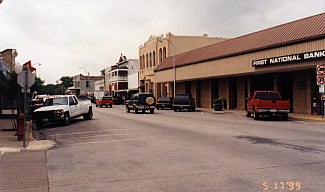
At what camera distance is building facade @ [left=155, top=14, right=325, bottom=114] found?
93.8 feet

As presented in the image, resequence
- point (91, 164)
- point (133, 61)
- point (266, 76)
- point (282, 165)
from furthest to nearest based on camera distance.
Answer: point (133, 61) < point (266, 76) < point (91, 164) < point (282, 165)

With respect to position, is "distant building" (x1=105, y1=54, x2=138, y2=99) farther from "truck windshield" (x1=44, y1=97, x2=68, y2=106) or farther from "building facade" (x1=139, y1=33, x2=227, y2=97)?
"truck windshield" (x1=44, y1=97, x2=68, y2=106)

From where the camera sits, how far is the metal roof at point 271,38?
28.7 metres

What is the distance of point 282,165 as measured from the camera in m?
9.55

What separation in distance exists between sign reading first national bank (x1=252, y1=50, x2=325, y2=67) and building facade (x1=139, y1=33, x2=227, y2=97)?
27.8m

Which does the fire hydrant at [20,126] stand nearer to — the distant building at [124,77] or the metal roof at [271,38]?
the metal roof at [271,38]

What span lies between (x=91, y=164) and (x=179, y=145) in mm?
3896

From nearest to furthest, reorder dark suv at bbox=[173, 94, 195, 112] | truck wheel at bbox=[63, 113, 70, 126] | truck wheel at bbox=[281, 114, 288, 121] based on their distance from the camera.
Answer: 1. truck wheel at bbox=[63, 113, 70, 126]
2. truck wheel at bbox=[281, 114, 288, 121]
3. dark suv at bbox=[173, 94, 195, 112]

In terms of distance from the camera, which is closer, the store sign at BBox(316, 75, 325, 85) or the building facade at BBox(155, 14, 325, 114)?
the store sign at BBox(316, 75, 325, 85)

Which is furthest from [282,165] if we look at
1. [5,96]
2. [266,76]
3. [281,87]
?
[266,76]

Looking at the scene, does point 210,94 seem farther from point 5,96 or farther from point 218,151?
point 218,151

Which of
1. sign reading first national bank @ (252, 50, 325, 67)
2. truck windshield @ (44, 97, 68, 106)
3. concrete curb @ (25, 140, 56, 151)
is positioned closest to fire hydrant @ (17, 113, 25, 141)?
concrete curb @ (25, 140, 56, 151)
